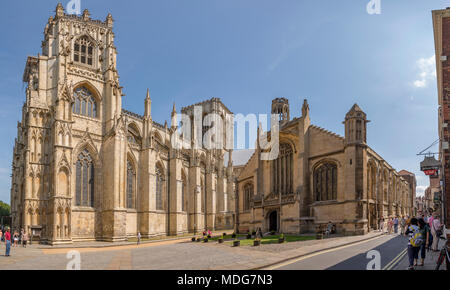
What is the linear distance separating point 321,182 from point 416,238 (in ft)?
74.0

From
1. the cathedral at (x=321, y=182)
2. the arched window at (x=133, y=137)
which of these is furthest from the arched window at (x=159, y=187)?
the cathedral at (x=321, y=182)

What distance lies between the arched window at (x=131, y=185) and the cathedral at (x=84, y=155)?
11 cm

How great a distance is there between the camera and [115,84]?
137 ft

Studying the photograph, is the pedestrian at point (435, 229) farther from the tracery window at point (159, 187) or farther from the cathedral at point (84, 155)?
the tracery window at point (159, 187)

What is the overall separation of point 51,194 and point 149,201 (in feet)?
34.7

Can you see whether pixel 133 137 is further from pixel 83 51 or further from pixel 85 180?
pixel 83 51

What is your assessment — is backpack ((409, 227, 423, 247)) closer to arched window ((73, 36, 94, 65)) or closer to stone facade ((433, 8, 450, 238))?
stone facade ((433, 8, 450, 238))

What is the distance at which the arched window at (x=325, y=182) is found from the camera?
3309cm

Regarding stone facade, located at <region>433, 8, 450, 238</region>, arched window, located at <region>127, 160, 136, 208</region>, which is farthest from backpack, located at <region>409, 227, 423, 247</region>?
arched window, located at <region>127, 160, 136, 208</region>

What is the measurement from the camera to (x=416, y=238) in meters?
11.9

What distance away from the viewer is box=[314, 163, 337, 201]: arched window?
33094mm

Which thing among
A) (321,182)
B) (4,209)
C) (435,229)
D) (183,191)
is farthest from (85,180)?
(4,209)

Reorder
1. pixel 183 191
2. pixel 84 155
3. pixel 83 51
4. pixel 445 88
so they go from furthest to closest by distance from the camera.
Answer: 1. pixel 183 191
2. pixel 83 51
3. pixel 84 155
4. pixel 445 88

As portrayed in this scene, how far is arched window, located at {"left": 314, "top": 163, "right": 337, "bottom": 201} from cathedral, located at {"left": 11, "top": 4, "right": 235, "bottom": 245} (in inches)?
729
